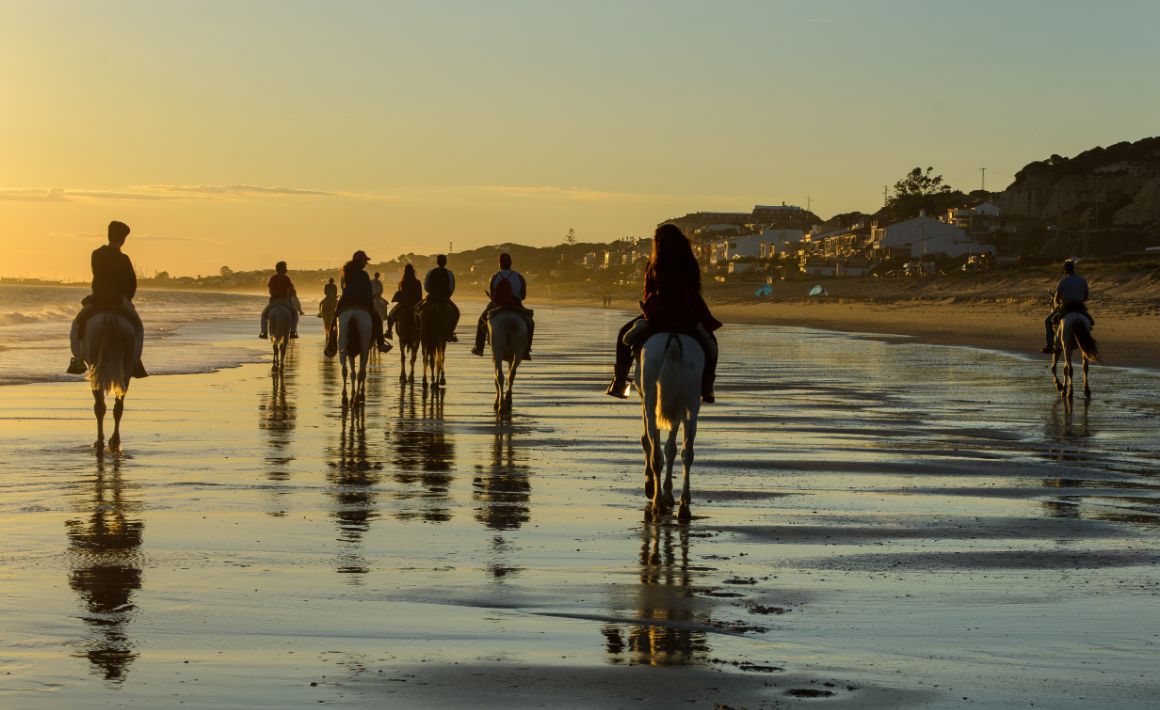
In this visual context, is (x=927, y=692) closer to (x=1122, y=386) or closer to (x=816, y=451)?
(x=816, y=451)

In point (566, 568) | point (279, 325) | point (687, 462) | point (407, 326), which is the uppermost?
point (407, 326)

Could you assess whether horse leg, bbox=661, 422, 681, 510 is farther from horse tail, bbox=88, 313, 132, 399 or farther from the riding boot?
the riding boot

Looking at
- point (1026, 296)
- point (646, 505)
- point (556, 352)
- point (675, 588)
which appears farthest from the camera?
point (1026, 296)

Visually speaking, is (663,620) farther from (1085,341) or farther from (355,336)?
(1085,341)

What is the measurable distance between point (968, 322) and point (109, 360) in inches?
2171

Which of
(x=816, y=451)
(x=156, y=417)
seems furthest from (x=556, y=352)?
(x=816, y=451)

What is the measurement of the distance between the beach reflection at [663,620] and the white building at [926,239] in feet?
505

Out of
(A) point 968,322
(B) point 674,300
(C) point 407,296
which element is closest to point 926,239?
(A) point 968,322

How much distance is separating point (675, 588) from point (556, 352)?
103 ft

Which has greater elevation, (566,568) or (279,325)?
(279,325)

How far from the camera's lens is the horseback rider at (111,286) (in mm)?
15289

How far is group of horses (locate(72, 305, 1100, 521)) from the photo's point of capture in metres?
10.9

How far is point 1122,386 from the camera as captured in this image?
26.3m

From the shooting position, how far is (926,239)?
163 m
